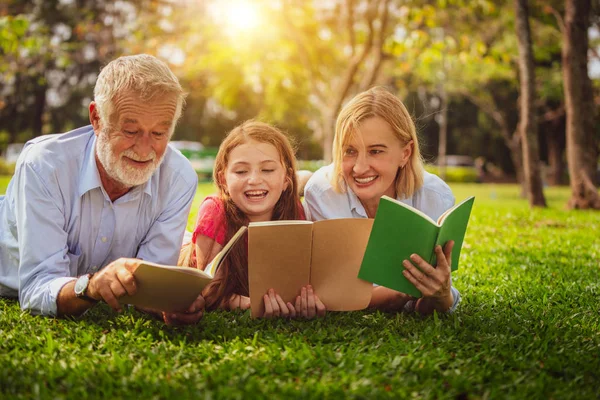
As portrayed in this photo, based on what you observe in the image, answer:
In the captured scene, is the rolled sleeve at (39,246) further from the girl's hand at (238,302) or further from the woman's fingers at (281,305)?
the woman's fingers at (281,305)

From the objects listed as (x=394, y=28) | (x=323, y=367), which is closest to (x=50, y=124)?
(x=394, y=28)

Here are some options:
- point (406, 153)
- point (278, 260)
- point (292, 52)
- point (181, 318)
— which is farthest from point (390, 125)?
point (292, 52)

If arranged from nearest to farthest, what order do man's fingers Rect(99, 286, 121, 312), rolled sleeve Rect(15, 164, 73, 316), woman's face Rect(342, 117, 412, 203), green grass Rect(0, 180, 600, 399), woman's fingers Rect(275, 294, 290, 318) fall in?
green grass Rect(0, 180, 600, 399) < man's fingers Rect(99, 286, 121, 312) < rolled sleeve Rect(15, 164, 73, 316) < woman's fingers Rect(275, 294, 290, 318) < woman's face Rect(342, 117, 412, 203)

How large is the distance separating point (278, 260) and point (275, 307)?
258mm

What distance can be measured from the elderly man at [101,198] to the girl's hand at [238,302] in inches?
17.6

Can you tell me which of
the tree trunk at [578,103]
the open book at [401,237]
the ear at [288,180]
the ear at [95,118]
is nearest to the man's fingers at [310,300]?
the open book at [401,237]

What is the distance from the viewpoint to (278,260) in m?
3.14

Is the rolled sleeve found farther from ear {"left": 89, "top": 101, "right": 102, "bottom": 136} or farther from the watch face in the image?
ear {"left": 89, "top": 101, "right": 102, "bottom": 136}

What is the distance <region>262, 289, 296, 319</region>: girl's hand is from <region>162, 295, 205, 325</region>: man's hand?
345 mm

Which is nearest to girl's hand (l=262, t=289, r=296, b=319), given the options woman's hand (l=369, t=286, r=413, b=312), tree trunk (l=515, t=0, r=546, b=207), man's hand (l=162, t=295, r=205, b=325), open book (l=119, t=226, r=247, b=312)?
man's hand (l=162, t=295, r=205, b=325)

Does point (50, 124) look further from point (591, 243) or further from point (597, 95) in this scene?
point (591, 243)

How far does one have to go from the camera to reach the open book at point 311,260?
3.07 metres

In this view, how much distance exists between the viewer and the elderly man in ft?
10.3

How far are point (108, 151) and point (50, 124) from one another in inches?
1395
